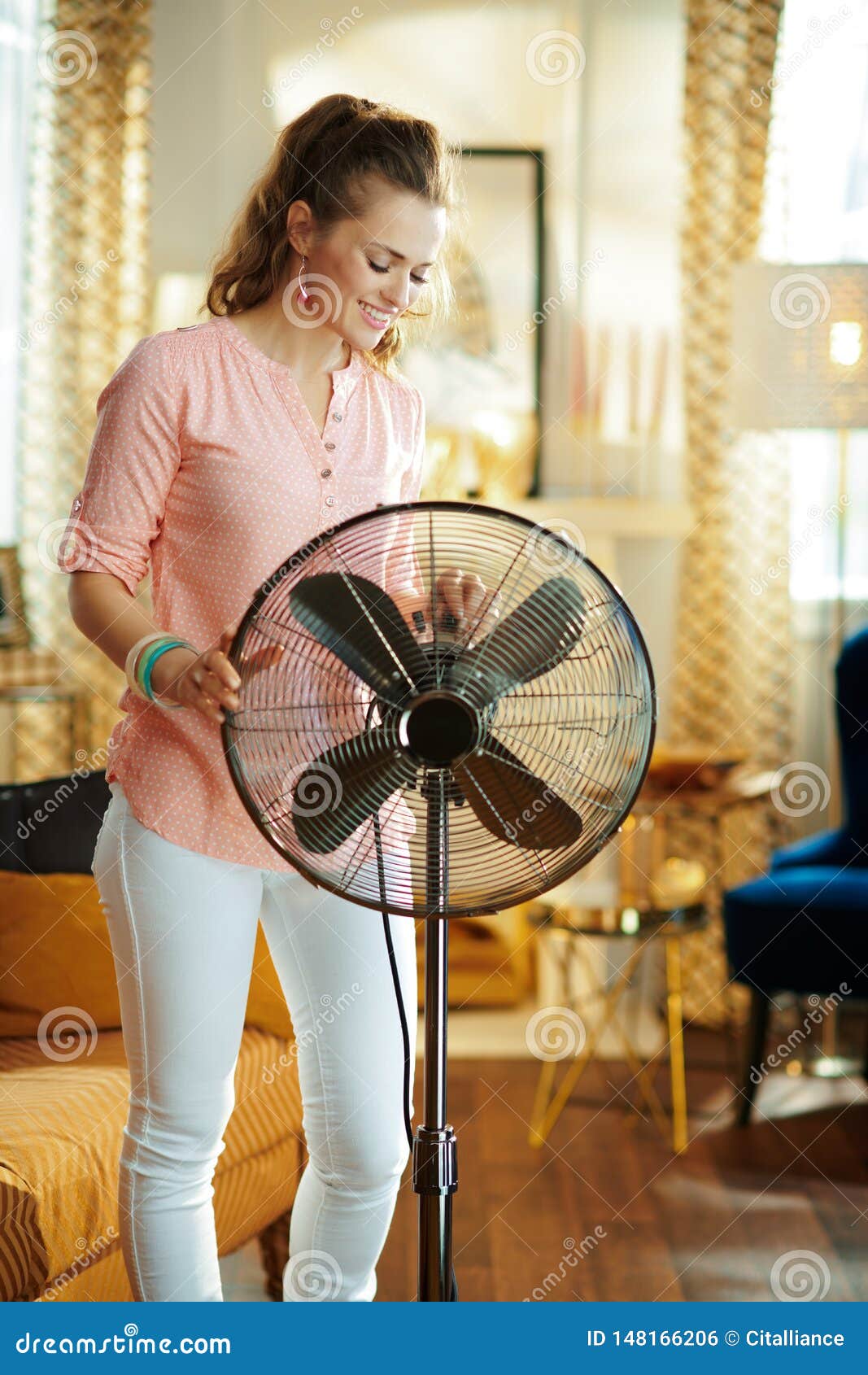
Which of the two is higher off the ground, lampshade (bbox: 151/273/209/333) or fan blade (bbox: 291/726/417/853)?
lampshade (bbox: 151/273/209/333)

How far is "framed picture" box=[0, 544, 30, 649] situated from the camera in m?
3.84

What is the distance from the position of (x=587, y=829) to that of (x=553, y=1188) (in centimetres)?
153

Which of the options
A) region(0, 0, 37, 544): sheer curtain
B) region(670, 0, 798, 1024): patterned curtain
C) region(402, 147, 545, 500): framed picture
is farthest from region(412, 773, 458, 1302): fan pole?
region(0, 0, 37, 544): sheer curtain

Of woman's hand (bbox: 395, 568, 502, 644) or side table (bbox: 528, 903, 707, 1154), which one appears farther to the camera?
side table (bbox: 528, 903, 707, 1154)

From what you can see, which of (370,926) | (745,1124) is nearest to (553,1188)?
(745,1124)

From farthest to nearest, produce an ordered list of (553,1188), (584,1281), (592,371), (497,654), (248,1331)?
(592,371) < (553,1188) < (584,1281) < (497,654) < (248,1331)

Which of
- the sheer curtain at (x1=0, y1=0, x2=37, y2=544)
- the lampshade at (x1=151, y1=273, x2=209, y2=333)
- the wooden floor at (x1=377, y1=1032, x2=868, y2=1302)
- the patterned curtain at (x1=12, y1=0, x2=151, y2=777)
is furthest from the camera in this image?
the sheer curtain at (x1=0, y1=0, x2=37, y2=544)

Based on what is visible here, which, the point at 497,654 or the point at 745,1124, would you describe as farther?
the point at 745,1124

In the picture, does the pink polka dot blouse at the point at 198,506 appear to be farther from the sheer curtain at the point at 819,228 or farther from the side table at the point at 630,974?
the sheer curtain at the point at 819,228

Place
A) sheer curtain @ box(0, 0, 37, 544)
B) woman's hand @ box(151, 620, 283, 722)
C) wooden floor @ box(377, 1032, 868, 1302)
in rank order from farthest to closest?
1. sheer curtain @ box(0, 0, 37, 544)
2. wooden floor @ box(377, 1032, 868, 1302)
3. woman's hand @ box(151, 620, 283, 722)

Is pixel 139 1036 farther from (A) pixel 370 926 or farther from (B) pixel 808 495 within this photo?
(B) pixel 808 495

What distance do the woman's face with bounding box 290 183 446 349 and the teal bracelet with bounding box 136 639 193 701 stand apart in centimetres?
34

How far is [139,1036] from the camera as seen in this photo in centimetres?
133

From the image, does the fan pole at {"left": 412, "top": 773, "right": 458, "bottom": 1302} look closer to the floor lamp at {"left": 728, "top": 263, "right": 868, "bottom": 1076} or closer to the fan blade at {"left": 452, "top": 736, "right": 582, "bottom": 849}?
the fan blade at {"left": 452, "top": 736, "right": 582, "bottom": 849}
